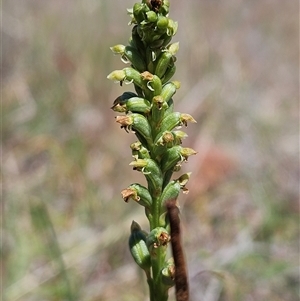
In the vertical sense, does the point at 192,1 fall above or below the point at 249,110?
above

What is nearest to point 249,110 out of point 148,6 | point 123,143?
point 123,143

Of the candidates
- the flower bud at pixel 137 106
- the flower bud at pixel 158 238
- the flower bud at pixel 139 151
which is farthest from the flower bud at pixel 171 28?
the flower bud at pixel 158 238

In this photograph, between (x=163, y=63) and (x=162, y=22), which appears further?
(x=163, y=63)

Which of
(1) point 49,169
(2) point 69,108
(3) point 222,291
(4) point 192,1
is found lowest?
(3) point 222,291

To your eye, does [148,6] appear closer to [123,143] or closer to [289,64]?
[123,143]

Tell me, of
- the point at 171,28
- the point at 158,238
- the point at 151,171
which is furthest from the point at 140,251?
the point at 171,28

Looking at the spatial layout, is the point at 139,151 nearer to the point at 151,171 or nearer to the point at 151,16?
the point at 151,171

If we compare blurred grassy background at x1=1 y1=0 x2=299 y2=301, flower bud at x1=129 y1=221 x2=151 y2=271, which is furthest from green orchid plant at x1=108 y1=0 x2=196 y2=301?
blurred grassy background at x1=1 y1=0 x2=299 y2=301
